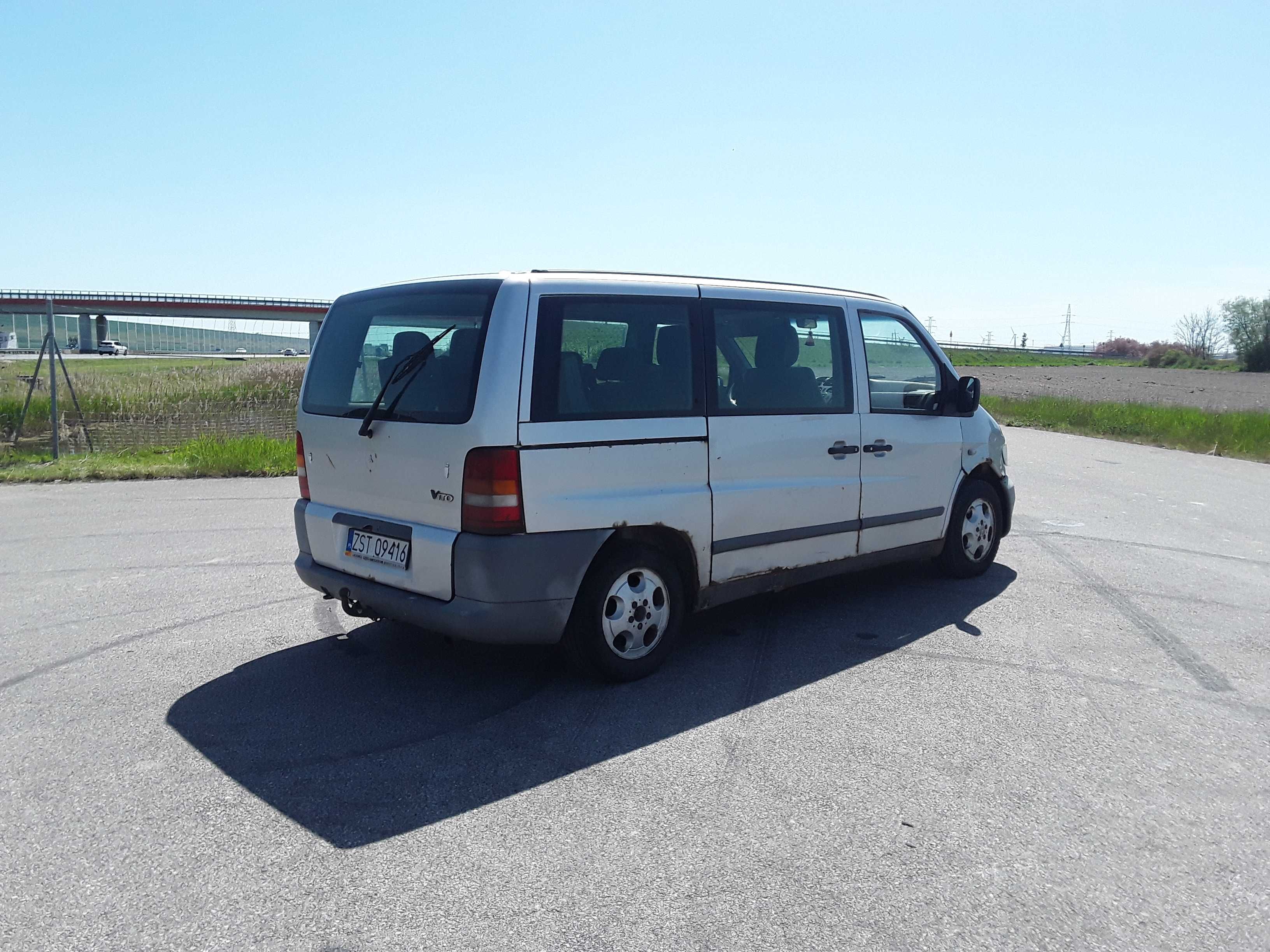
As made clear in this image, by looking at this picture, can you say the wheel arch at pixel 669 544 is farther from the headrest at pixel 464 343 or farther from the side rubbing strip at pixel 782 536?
the headrest at pixel 464 343

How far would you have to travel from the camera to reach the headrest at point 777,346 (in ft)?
17.5

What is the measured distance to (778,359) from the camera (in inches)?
214

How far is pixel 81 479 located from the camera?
11383 millimetres

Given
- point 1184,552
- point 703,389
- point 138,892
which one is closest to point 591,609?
point 703,389

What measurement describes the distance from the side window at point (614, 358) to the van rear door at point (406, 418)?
6.1 inches

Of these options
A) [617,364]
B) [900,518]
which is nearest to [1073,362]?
[900,518]

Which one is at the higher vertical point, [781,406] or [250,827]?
[781,406]

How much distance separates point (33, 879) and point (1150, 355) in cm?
10255

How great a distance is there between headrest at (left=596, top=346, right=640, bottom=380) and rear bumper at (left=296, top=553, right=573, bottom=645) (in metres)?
1.06

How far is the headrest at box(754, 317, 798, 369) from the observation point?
5.34 metres

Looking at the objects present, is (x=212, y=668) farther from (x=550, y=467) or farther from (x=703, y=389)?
(x=703, y=389)

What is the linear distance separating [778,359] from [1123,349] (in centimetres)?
12299

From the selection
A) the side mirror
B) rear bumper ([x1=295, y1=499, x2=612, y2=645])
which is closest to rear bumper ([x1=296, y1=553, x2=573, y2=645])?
rear bumper ([x1=295, y1=499, x2=612, y2=645])

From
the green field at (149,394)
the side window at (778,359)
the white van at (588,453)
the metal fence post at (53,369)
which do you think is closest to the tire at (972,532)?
the white van at (588,453)
